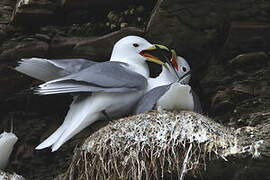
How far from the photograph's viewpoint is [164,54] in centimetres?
511

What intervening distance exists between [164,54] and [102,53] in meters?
0.41

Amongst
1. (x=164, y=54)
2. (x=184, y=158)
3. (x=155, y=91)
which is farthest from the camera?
(x=164, y=54)

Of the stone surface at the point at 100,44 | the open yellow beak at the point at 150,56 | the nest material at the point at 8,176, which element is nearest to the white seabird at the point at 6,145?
the nest material at the point at 8,176

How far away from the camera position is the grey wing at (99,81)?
15.1 feet

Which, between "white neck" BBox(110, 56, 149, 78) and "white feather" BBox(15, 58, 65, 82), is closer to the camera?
"white feather" BBox(15, 58, 65, 82)

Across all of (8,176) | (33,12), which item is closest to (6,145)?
(8,176)

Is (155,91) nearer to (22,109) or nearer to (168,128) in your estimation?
(168,128)

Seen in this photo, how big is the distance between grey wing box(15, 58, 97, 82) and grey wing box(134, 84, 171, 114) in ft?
1.27

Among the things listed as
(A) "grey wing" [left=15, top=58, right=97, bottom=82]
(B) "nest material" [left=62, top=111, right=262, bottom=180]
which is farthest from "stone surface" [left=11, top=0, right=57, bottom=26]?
(B) "nest material" [left=62, top=111, right=262, bottom=180]

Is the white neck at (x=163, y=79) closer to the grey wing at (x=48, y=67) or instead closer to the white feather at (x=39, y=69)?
the grey wing at (x=48, y=67)

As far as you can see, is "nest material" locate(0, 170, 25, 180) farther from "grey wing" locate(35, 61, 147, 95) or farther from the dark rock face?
"grey wing" locate(35, 61, 147, 95)

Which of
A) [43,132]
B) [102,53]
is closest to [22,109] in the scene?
[43,132]

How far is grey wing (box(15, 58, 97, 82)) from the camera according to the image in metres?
4.82

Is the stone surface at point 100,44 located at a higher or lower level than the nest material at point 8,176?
higher
